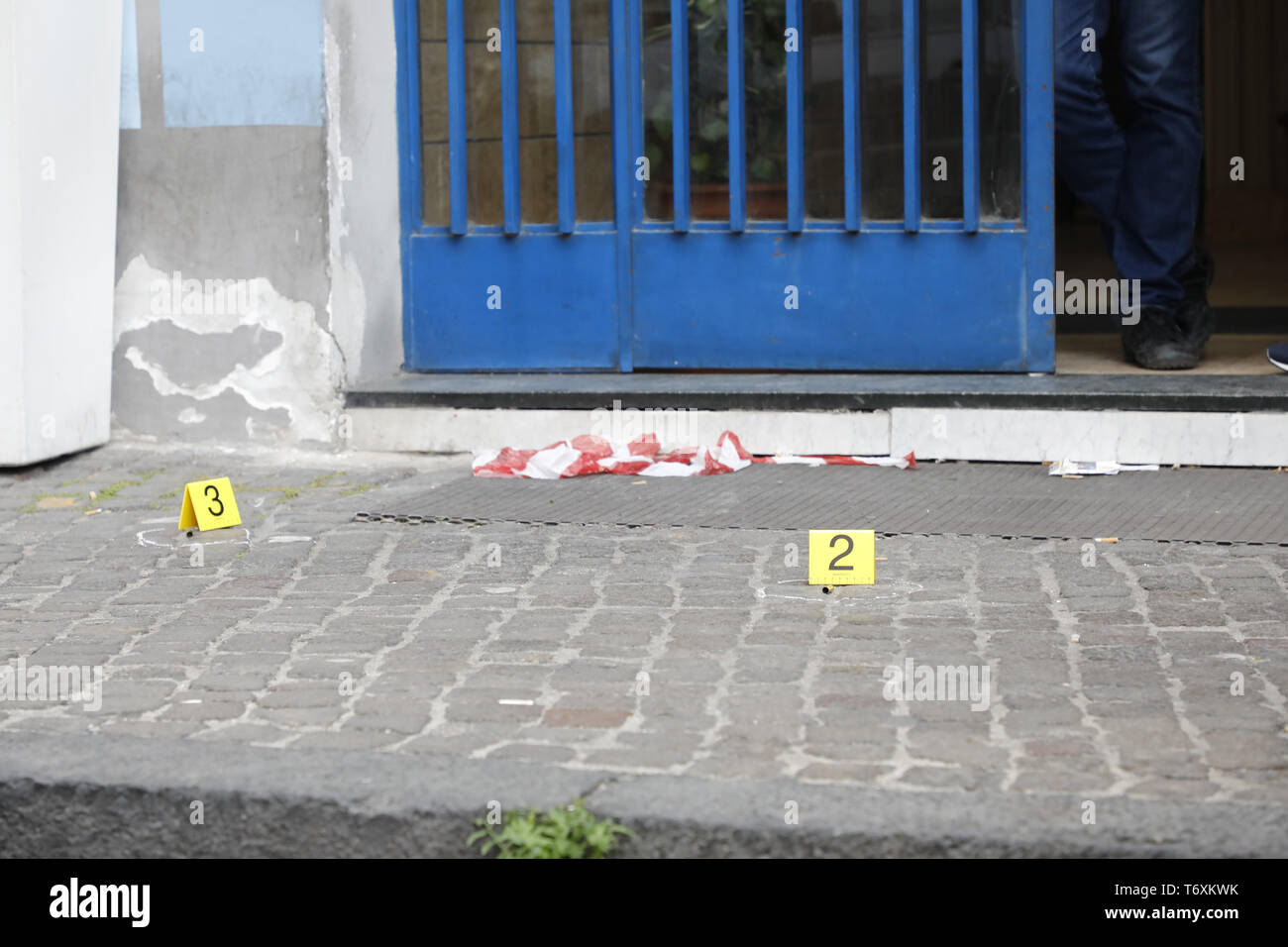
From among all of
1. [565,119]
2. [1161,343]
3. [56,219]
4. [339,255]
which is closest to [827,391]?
[1161,343]

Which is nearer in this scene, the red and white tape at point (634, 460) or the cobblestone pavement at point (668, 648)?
the cobblestone pavement at point (668, 648)

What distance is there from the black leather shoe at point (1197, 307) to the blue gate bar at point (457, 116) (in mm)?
2869

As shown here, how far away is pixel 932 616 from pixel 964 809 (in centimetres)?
134

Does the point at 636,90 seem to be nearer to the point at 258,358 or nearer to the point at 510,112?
the point at 510,112

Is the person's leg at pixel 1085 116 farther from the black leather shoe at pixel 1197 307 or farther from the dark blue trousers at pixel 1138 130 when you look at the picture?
the black leather shoe at pixel 1197 307

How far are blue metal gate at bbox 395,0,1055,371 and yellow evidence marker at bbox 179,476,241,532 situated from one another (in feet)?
5.42

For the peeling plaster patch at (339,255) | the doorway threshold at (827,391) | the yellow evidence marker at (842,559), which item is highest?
the peeling plaster patch at (339,255)

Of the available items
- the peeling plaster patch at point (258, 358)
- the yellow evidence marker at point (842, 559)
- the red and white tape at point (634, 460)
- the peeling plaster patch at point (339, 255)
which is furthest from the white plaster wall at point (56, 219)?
the yellow evidence marker at point (842, 559)

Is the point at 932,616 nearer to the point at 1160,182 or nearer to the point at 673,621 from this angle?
the point at 673,621

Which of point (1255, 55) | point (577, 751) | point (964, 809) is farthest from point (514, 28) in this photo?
point (1255, 55)

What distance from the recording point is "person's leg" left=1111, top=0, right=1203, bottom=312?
6.50 meters

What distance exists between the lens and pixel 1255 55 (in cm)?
1462

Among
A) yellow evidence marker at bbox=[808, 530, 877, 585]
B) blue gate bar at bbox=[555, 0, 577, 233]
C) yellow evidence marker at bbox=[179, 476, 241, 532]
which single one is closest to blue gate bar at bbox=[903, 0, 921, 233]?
blue gate bar at bbox=[555, 0, 577, 233]

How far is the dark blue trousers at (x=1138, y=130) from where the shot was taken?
646 cm
